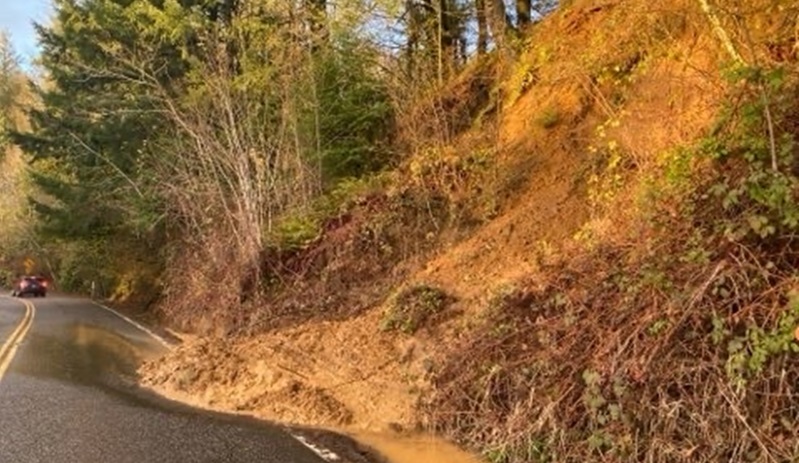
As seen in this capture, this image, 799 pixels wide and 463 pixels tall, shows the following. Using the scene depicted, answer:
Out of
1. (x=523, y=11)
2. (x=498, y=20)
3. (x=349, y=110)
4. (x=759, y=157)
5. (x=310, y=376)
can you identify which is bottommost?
(x=310, y=376)

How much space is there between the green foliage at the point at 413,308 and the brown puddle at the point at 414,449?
295 cm

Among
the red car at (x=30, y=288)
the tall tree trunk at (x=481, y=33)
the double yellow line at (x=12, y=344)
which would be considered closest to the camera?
the double yellow line at (x=12, y=344)

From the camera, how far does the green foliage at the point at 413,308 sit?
12.4 meters

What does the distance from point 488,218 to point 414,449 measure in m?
6.68

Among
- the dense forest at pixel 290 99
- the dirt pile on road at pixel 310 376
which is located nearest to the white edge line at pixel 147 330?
the dense forest at pixel 290 99

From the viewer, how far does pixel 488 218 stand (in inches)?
585

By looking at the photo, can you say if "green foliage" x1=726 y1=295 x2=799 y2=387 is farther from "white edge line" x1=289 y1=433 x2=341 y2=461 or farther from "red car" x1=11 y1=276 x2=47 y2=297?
"red car" x1=11 y1=276 x2=47 y2=297

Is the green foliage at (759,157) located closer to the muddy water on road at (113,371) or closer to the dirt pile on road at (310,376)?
the muddy water on road at (113,371)

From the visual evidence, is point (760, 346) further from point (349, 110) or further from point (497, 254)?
point (349, 110)

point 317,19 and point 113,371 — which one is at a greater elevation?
point 317,19

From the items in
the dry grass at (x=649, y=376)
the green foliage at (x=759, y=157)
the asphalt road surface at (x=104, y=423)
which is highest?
the green foliage at (x=759, y=157)

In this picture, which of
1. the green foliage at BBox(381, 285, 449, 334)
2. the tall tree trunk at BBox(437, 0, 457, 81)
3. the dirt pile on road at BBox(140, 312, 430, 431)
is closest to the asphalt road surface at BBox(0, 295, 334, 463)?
the dirt pile on road at BBox(140, 312, 430, 431)

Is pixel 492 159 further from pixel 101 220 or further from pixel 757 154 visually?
pixel 101 220

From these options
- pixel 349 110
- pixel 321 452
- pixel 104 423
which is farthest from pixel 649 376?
pixel 349 110
